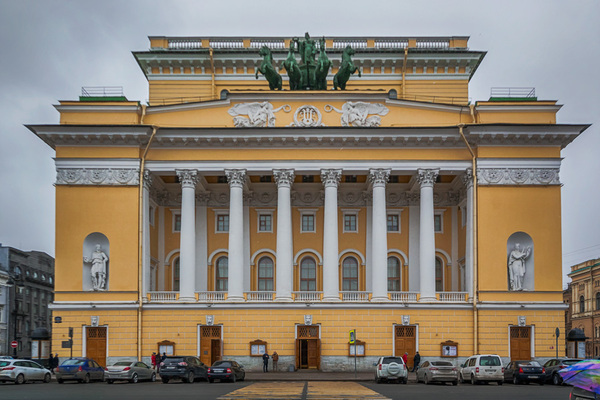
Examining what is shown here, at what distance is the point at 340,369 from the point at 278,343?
11.1ft

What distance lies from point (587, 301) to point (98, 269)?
65.0m

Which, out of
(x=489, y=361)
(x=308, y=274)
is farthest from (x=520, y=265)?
(x=308, y=274)

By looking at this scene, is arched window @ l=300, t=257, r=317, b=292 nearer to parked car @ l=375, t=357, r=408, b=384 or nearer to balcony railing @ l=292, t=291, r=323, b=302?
balcony railing @ l=292, t=291, r=323, b=302

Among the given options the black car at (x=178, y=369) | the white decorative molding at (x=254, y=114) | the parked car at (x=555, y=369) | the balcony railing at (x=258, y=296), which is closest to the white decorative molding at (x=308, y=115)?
the white decorative molding at (x=254, y=114)

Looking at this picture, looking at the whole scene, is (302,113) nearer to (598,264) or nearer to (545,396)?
(545,396)

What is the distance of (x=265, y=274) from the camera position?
149 ft

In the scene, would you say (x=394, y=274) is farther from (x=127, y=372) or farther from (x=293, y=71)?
(x=127, y=372)

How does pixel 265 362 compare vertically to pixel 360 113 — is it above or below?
below

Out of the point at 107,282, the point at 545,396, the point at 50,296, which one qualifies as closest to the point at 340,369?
the point at 107,282

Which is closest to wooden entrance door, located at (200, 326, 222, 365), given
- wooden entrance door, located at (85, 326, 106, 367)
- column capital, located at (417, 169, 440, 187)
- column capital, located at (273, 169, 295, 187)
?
wooden entrance door, located at (85, 326, 106, 367)

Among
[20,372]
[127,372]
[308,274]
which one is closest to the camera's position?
[127,372]

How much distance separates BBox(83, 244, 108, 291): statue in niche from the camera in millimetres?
39531

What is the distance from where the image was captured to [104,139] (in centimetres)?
3981

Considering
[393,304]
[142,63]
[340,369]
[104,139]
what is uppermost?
[142,63]
